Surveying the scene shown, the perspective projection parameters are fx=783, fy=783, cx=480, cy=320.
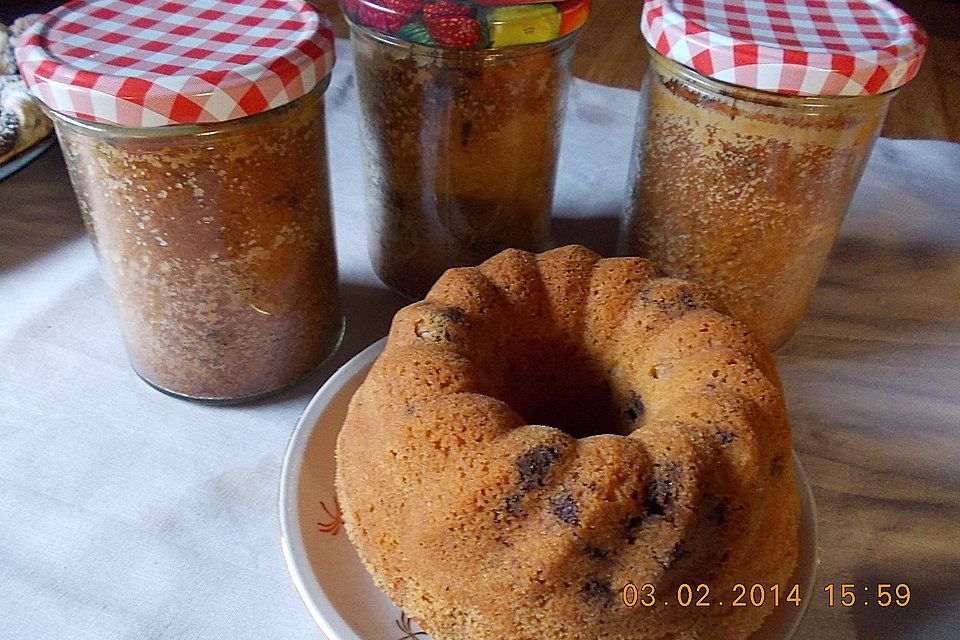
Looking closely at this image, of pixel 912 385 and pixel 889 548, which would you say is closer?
pixel 889 548

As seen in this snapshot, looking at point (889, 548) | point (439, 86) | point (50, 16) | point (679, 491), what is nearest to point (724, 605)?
point (679, 491)

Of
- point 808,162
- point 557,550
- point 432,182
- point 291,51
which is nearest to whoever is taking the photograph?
point 557,550

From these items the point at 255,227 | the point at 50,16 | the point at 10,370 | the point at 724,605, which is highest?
the point at 50,16

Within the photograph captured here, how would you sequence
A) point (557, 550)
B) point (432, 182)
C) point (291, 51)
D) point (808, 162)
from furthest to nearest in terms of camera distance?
point (432, 182)
point (808, 162)
point (291, 51)
point (557, 550)

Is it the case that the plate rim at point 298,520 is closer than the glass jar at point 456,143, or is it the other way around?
the plate rim at point 298,520

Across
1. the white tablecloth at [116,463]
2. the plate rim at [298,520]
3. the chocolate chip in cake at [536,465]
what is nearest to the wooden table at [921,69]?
the white tablecloth at [116,463]

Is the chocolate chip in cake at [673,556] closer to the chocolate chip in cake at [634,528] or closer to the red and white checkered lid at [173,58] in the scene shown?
the chocolate chip in cake at [634,528]

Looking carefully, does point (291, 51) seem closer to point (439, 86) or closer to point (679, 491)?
point (439, 86)
